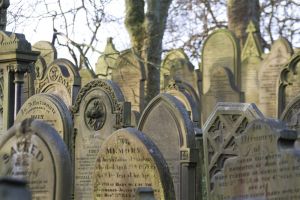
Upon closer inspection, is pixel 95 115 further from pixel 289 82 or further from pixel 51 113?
pixel 289 82

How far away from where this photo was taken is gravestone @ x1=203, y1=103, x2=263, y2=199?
1179 centimetres

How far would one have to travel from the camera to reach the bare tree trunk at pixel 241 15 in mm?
27547

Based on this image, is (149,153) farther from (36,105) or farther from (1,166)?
(36,105)

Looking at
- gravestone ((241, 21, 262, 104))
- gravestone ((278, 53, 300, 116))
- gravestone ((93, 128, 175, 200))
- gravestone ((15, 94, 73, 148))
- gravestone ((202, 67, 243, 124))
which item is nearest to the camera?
gravestone ((93, 128, 175, 200))

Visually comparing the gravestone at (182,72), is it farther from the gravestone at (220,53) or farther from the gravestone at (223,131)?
the gravestone at (223,131)

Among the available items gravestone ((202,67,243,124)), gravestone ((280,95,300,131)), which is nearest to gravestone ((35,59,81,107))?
gravestone ((280,95,300,131))

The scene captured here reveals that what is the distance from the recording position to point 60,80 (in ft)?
64.2

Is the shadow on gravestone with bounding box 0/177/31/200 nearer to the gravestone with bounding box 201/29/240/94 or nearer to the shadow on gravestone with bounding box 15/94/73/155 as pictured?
the shadow on gravestone with bounding box 15/94/73/155

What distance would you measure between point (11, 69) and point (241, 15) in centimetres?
1417

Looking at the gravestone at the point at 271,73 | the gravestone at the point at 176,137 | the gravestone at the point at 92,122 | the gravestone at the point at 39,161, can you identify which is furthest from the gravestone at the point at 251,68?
the gravestone at the point at 39,161

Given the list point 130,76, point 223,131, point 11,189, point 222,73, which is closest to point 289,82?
point 222,73

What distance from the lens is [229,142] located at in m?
11.8

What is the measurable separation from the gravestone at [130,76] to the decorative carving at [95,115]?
9376 mm

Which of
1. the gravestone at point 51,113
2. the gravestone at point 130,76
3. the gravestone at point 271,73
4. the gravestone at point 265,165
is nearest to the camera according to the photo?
the gravestone at point 265,165
